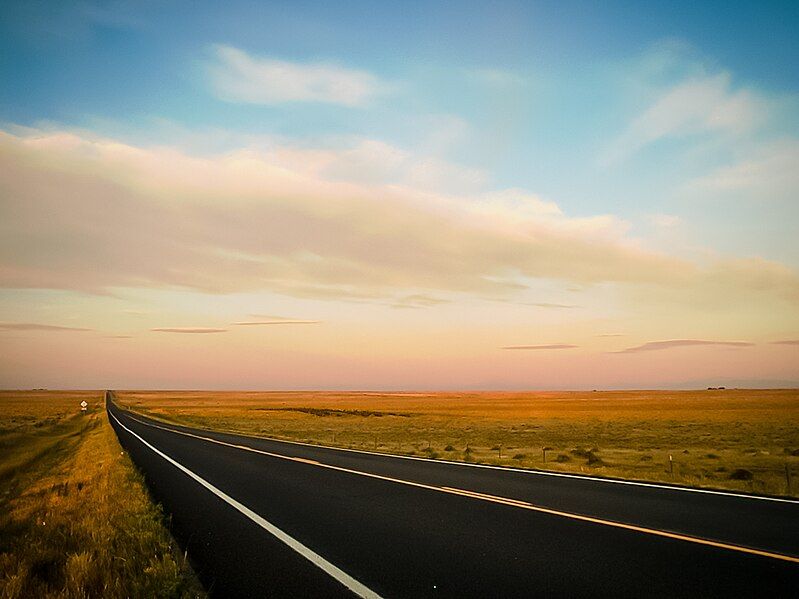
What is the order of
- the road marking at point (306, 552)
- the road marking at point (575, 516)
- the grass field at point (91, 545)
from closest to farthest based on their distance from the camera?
the road marking at point (306, 552) → the grass field at point (91, 545) → the road marking at point (575, 516)

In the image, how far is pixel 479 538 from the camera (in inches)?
276

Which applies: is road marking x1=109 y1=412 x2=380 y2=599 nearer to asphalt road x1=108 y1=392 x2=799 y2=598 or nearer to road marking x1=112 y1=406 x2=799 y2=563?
asphalt road x1=108 y1=392 x2=799 y2=598

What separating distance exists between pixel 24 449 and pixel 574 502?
1477 inches

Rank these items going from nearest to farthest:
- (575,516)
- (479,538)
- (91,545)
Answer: (479,538)
(91,545)
(575,516)

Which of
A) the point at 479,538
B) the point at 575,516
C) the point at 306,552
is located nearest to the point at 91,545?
the point at 306,552

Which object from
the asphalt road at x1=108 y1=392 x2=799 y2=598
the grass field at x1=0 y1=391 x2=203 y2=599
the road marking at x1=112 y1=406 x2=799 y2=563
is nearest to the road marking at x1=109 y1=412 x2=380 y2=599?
the asphalt road at x1=108 y1=392 x2=799 y2=598

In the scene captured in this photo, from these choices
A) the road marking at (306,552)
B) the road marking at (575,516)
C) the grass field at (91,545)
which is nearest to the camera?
the road marking at (306,552)

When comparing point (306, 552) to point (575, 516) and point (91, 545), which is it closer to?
point (91, 545)

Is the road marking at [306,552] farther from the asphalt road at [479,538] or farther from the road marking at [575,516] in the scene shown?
the road marking at [575,516]

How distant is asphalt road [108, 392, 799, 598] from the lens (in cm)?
518

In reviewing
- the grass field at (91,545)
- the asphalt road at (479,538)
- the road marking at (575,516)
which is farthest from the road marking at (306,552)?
the road marking at (575,516)

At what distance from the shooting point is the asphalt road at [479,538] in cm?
518

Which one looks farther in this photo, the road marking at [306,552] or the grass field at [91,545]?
the grass field at [91,545]

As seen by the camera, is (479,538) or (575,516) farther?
(575,516)
